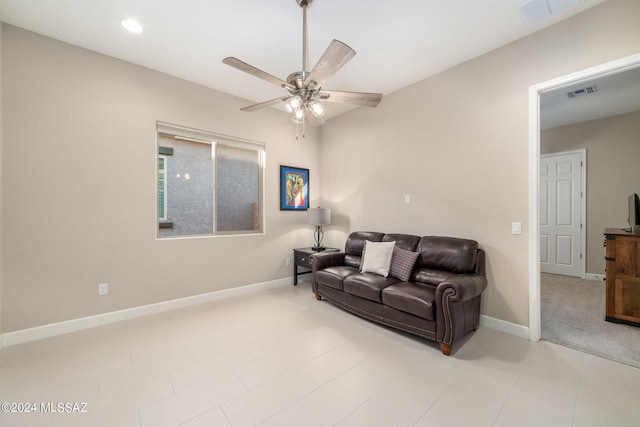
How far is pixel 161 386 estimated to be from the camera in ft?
5.90

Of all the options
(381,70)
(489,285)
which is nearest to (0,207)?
(381,70)

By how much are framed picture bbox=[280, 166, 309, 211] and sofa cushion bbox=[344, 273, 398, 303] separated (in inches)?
74.9

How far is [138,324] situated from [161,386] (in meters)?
1.34

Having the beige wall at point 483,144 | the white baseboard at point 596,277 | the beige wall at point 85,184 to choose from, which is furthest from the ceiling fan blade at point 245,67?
the white baseboard at point 596,277

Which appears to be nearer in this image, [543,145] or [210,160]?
[210,160]

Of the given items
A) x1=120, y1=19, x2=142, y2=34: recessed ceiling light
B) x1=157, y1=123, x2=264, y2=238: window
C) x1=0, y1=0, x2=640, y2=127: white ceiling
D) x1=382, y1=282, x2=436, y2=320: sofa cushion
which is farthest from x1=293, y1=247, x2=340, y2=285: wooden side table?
x1=120, y1=19, x2=142, y2=34: recessed ceiling light

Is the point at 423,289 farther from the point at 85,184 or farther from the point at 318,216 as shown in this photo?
the point at 85,184

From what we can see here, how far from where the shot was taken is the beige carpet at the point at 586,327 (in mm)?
2221

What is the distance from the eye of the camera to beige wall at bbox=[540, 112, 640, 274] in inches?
161

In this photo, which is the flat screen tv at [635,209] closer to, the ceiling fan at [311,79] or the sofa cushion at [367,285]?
the sofa cushion at [367,285]

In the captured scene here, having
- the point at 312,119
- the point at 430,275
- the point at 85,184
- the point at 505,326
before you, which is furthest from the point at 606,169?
the point at 85,184

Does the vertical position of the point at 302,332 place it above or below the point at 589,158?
below

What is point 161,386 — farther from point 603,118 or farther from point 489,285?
point 603,118

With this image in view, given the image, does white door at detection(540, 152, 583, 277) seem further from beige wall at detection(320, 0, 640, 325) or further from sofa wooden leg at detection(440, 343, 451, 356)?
sofa wooden leg at detection(440, 343, 451, 356)
